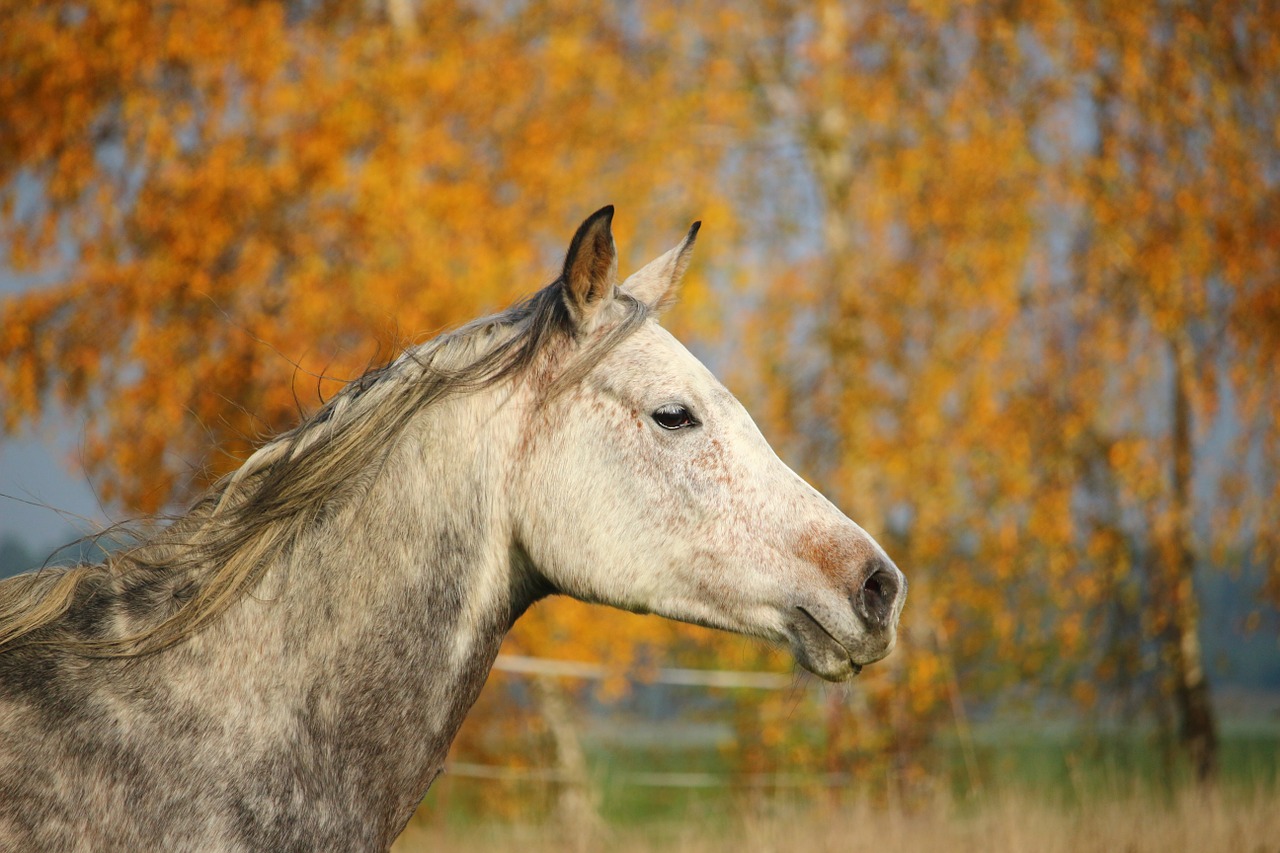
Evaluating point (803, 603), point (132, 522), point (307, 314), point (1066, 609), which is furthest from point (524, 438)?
point (1066, 609)

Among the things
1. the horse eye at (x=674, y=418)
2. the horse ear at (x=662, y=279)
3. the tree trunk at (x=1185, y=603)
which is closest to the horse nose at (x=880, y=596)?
the horse eye at (x=674, y=418)

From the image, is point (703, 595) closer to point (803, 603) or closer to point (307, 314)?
point (803, 603)

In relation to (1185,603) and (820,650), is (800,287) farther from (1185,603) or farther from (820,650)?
(820,650)

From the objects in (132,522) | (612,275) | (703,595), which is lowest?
(703,595)

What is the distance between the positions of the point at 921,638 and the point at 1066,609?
56.9 inches

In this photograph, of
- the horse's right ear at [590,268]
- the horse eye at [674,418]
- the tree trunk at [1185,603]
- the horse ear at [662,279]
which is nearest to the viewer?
the horse's right ear at [590,268]

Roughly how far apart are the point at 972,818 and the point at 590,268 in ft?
15.2

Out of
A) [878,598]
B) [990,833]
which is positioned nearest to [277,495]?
[878,598]

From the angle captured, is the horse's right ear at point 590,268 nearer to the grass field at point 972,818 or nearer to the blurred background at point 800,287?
the grass field at point 972,818

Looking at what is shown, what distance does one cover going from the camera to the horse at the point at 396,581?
188 cm

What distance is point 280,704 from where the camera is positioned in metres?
2.00

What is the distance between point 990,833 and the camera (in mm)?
4770

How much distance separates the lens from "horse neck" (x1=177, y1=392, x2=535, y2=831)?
2.03 m

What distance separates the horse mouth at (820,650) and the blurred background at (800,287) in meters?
5.00
